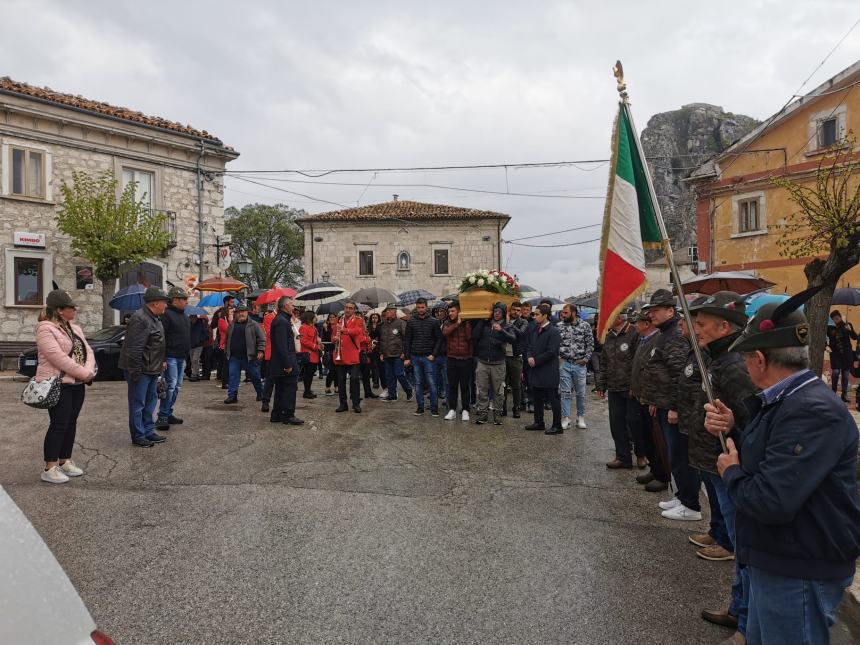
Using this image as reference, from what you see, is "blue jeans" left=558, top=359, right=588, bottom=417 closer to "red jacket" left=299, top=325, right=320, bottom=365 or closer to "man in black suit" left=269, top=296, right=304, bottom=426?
"man in black suit" left=269, top=296, right=304, bottom=426

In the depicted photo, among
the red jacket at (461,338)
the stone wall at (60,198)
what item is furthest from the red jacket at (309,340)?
the stone wall at (60,198)

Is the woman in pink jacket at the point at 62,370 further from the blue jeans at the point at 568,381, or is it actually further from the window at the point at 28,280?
the window at the point at 28,280

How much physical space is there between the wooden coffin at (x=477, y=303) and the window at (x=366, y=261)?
2745cm

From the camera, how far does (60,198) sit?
20188 millimetres

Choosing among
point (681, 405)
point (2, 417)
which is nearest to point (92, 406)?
point (2, 417)

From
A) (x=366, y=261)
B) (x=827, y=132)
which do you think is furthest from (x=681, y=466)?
(x=366, y=261)

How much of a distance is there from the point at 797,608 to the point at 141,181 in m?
24.3

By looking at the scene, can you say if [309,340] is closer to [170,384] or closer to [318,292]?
[170,384]

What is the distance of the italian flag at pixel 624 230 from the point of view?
12.2 ft

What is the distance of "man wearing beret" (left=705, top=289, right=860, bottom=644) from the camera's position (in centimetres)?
203

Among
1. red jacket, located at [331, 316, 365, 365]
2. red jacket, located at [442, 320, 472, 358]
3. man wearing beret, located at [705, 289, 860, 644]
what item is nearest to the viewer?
man wearing beret, located at [705, 289, 860, 644]

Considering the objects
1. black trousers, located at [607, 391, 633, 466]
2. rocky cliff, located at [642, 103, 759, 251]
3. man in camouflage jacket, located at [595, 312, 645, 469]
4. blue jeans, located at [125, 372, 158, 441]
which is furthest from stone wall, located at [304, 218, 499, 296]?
rocky cliff, located at [642, 103, 759, 251]

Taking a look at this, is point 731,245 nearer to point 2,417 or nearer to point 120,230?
point 120,230

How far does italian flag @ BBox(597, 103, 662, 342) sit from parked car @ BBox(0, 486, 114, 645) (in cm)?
301
